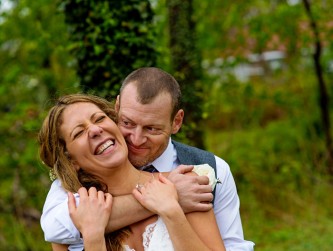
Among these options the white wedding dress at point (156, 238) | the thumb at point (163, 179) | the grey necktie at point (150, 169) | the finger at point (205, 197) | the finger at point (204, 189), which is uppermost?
the thumb at point (163, 179)

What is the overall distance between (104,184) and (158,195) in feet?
0.96

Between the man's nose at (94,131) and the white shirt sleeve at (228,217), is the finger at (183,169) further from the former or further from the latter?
the man's nose at (94,131)

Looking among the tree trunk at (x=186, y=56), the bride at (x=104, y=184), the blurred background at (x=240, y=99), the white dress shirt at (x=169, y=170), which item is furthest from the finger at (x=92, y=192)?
the blurred background at (x=240, y=99)

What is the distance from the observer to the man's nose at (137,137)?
8.70ft

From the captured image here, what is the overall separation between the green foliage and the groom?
4.97 feet

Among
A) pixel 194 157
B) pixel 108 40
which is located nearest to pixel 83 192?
pixel 194 157

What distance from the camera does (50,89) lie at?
28.1ft

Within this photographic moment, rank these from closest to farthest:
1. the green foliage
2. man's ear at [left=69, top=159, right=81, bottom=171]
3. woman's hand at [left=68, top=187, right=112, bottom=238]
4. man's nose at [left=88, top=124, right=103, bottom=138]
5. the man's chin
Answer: woman's hand at [left=68, top=187, right=112, bottom=238], man's nose at [left=88, top=124, right=103, bottom=138], man's ear at [left=69, top=159, right=81, bottom=171], the man's chin, the green foliage

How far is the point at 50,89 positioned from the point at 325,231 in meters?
4.37

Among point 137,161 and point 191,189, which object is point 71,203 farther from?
point 191,189

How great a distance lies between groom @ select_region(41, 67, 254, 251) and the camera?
253 cm

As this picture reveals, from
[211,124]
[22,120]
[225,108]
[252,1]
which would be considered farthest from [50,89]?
[211,124]

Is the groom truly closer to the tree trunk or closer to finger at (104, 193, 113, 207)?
finger at (104, 193, 113, 207)

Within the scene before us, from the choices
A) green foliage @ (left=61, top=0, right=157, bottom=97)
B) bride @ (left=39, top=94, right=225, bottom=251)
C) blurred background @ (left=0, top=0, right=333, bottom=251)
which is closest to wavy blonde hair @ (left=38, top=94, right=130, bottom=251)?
bride @ (left=39, top=94, right=225, bottom=251)
